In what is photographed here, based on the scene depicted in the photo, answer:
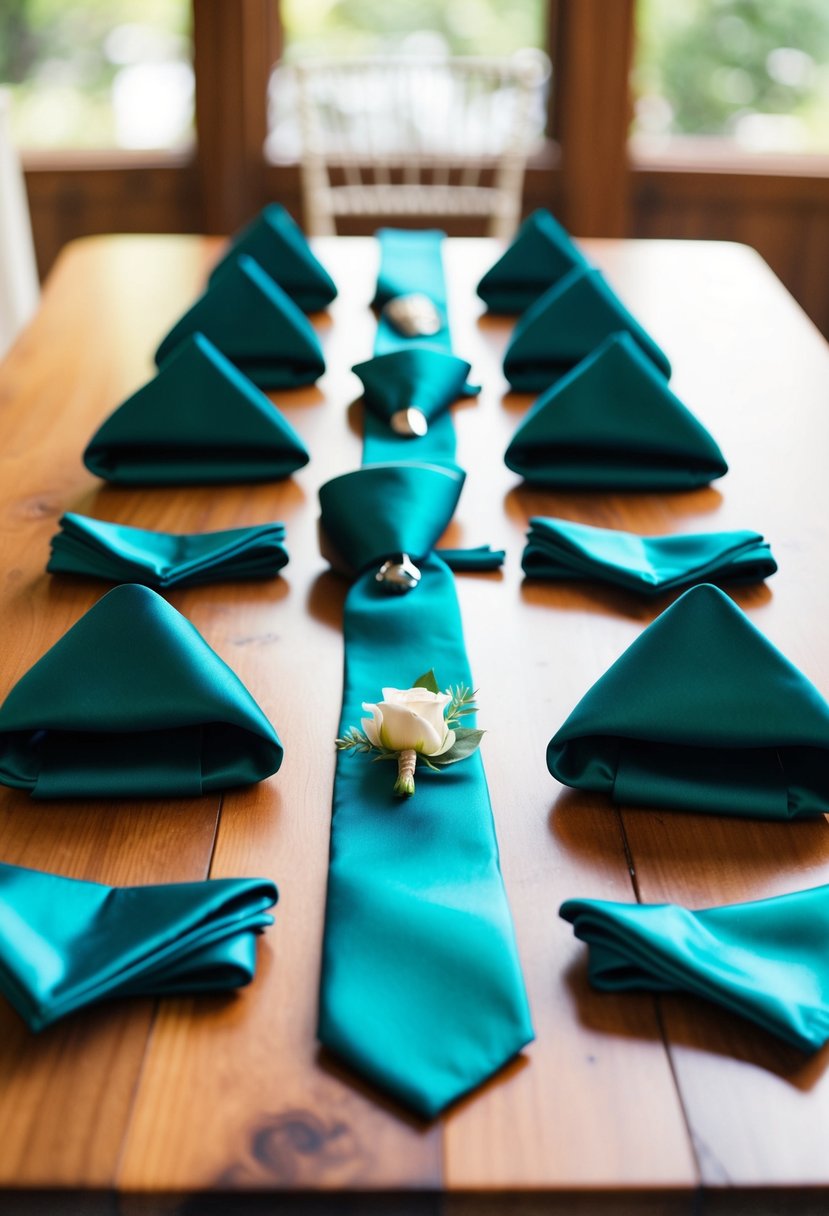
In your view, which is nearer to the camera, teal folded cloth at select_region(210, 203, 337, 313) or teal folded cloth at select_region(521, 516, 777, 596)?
teal folded cloth at select_region(521, 516, 777, 596)

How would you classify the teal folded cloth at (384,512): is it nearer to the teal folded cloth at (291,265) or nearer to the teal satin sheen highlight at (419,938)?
the teal satin sheen highlight at (419,938)

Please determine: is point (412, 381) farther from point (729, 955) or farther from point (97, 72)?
point (97, 72)

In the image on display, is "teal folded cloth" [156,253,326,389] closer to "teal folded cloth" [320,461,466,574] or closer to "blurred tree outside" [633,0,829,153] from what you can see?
"teal folded cloth" [320,461,466,574]

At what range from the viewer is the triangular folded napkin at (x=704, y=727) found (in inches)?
34.4

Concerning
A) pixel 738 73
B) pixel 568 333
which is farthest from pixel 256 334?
pixel 738 73

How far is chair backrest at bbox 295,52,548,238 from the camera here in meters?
3.13

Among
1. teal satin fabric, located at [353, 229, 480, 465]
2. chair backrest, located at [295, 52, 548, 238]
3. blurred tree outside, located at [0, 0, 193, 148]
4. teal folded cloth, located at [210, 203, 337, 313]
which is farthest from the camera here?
blurred tree outside, located at [0, 0, 193, 148]

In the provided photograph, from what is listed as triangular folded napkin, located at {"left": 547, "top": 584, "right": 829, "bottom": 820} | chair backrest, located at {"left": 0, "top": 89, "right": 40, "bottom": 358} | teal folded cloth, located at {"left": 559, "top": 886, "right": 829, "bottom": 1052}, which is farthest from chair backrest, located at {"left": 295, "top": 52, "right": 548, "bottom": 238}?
teal folded cloth, located at {"left": 559, "top": 886, "right": 829, "bottom": 1052}

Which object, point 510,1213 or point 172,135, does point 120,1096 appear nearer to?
point 510,1213

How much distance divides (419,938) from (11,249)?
9.25ft

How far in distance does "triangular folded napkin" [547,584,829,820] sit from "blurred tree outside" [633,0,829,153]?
330 centimetres

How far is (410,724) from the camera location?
896 mm

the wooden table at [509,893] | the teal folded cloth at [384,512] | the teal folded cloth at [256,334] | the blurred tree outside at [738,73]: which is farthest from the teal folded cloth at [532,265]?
the blurred tree outside at [738,73]

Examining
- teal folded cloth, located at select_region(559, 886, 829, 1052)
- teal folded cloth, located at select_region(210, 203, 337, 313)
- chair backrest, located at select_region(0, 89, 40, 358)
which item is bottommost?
chair backrest, located at select_region(0, 89, 40, 358)
